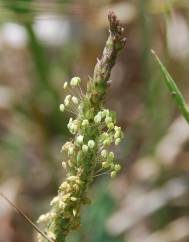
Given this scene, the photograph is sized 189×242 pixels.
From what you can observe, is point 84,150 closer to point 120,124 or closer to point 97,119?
point 97,119

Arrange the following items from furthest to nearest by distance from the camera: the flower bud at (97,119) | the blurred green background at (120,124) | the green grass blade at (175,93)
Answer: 1. the blurred green background at (120,124)
2. the green grass blade at (175,93)
3. the flower bud at (97,119)

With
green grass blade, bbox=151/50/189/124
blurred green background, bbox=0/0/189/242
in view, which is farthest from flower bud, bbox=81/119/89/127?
blurred green background, bbox=0/0/189/242

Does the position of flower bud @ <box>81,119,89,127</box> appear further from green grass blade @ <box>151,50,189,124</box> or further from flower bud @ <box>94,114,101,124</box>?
green grass blade @ <box>151,50,189,124</box>

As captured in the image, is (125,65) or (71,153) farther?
(125,65)

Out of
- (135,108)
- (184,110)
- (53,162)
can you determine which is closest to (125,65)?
(135,108)

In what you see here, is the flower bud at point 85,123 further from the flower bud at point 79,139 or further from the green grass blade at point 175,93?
the green grass blade at point 175,93

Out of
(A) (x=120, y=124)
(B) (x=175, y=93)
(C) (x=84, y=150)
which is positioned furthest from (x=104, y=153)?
(A) (x=120, y=124)

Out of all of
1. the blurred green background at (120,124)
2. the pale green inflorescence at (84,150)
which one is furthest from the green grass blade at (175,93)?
the blurred green background at (120,124)

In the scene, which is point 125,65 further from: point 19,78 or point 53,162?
point 53,162

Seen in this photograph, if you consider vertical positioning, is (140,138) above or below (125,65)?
below
